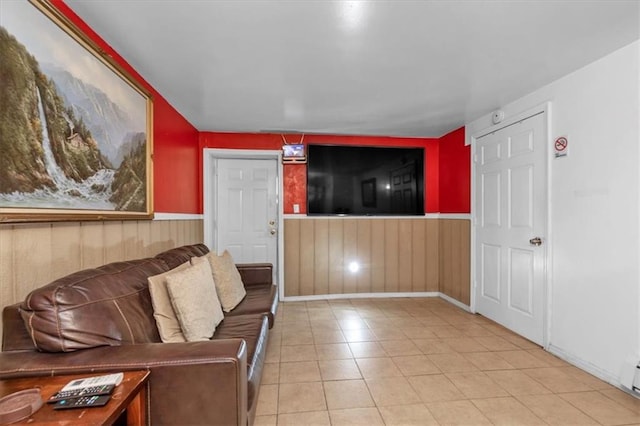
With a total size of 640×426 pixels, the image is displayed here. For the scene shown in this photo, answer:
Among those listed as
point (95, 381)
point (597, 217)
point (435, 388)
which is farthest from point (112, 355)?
point (597, 217)

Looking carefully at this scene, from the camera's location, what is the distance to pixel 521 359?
2447mm

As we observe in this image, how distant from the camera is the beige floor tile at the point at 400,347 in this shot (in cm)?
255

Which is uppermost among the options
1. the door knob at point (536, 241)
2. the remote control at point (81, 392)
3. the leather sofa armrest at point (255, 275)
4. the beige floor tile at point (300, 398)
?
the door knob at point (536, 241)

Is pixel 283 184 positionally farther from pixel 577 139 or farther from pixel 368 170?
pixel 577 139

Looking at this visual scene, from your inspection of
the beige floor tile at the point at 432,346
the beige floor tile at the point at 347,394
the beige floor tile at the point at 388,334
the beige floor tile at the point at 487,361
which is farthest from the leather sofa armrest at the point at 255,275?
the beige floor tile at the point at 487,361

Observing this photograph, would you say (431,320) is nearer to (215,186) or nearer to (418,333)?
(418,333)

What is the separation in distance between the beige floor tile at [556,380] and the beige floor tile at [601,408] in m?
0.06

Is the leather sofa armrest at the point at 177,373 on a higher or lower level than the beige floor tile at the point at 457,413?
higher

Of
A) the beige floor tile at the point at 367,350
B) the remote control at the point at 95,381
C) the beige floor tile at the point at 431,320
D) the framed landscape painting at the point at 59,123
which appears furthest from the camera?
the beige floor tile at the point at 431,320

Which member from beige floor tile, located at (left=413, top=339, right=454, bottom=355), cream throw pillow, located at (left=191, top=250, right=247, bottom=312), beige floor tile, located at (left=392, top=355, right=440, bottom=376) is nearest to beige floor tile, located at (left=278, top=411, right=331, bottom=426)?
beige floor tile, located at (left=392, top=355, right=440, bottom=376)

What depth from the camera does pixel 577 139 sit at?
2346 millimetres

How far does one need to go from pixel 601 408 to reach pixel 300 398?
5.91 ft

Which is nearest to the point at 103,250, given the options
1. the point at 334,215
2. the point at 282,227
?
the point at 282,227

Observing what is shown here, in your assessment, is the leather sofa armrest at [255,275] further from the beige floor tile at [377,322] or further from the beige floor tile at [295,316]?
the beige floor tile at [377,322]
